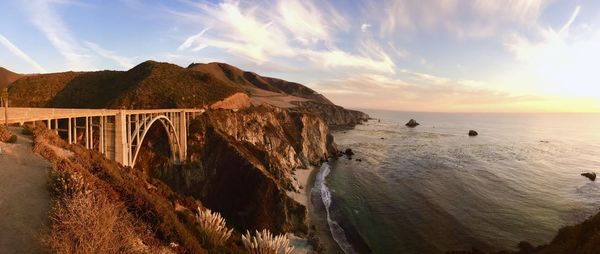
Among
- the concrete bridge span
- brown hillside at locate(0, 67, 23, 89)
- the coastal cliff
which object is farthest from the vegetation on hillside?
brown hillside at locate(0, 67, 23, 89)

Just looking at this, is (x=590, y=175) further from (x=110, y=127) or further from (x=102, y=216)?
(x=102, y=216)

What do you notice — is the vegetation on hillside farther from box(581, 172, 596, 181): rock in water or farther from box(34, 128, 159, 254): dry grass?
box(581, 172, 596, 181): rock in water

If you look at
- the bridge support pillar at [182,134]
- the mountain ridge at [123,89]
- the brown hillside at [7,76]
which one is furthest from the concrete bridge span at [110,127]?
the brown hillside at [7,76]

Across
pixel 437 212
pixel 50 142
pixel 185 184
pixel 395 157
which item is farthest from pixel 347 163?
pixel 50 142

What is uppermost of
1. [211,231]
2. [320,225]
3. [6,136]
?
[6,136]

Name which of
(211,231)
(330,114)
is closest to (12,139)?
(211,231)

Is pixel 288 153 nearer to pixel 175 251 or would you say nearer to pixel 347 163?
pixel 347 163
